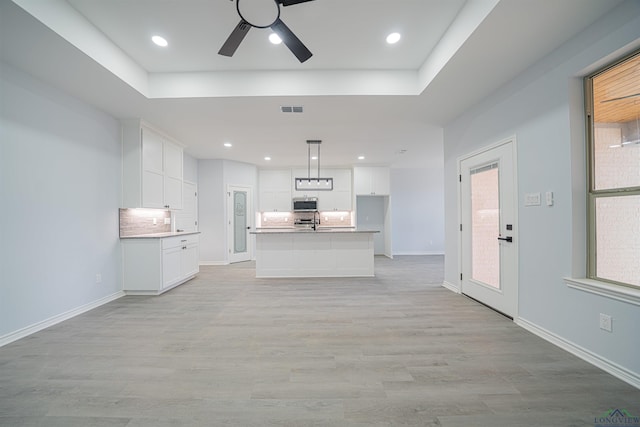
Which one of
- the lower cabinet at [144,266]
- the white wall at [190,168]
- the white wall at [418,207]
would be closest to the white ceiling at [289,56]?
the white wall at [190,168]

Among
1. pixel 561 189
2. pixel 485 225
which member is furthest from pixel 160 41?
pixel 485 225

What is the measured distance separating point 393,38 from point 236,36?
5.60 feet

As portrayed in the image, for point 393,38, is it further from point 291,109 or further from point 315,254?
point 315,254

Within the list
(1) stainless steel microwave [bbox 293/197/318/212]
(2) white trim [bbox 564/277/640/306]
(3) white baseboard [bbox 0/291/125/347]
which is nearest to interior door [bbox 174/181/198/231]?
(3) white baseboard [bbox 0/291/125/347]

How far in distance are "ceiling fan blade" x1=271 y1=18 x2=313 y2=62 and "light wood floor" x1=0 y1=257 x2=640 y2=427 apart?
2741 mm

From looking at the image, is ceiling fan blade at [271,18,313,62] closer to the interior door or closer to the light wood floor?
the light wood floor

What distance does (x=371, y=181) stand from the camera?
768cm

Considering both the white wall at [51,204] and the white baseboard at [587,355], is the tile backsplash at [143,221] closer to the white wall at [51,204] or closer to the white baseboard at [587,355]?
the white wall at [51,204]

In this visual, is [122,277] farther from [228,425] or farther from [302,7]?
[302,7]

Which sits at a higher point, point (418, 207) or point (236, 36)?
point (236, 36)

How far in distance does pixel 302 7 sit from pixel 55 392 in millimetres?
3706

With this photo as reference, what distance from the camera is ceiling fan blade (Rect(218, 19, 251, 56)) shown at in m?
2.01

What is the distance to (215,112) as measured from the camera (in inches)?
149

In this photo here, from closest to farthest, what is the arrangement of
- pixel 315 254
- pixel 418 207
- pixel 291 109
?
pixel 291 109
pixel 315 254
pixel 418 207
